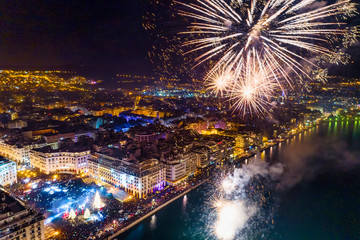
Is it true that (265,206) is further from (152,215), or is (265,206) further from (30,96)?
(30,96)

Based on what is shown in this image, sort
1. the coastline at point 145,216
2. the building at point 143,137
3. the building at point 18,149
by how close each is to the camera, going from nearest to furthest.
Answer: the coastline at point 145,216 → the building at point 18,149 → the building at point 143,137

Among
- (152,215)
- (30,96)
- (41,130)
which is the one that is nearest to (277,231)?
(152,215)

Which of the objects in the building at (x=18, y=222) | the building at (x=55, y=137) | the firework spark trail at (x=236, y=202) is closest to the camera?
the building at (x=18, y=222)

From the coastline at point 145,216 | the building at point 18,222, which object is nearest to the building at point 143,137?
the coastline at point 145,216

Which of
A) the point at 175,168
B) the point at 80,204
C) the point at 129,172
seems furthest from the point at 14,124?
the point at 175,168

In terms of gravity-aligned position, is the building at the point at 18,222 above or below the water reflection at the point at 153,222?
above

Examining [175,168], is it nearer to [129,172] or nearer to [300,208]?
Answer: [129,172]

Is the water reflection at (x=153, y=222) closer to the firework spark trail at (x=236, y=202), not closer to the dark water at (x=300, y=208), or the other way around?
the dark water at (x=300, y=208)
